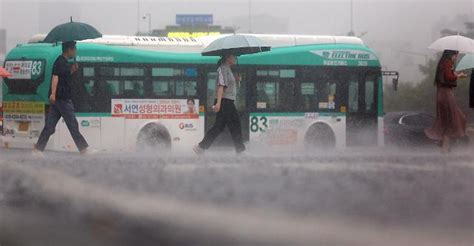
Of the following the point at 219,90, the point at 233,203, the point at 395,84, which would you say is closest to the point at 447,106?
the point at 395,84

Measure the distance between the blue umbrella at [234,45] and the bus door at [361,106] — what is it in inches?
94.2

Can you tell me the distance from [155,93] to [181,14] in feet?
5.19

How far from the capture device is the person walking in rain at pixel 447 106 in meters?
8.09

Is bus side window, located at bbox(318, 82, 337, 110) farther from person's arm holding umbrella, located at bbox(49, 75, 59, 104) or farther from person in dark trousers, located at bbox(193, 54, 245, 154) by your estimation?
person's arm holding umbrella, located at bbox(49, 75, 59, 104)

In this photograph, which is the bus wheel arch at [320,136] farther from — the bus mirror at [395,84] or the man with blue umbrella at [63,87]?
the man with blue umbrella at [63,87]

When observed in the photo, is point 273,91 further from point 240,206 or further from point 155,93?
point 240,206

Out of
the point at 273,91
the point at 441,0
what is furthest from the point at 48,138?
the point at 441,0

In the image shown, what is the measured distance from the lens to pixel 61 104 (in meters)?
7.32

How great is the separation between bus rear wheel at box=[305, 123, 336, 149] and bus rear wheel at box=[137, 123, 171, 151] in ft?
6.76

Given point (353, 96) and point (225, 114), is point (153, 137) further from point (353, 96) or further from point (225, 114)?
point (353, 96)

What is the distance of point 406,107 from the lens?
946 centimetres

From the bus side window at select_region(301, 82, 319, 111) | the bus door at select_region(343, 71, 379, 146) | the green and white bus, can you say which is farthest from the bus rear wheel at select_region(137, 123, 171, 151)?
the bus door at select_region(343, 71, 379, 146)

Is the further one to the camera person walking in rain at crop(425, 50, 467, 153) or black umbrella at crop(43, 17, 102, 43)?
person walking in rain at crop(425, 50, 467, 153)

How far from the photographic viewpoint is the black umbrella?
721 cm
